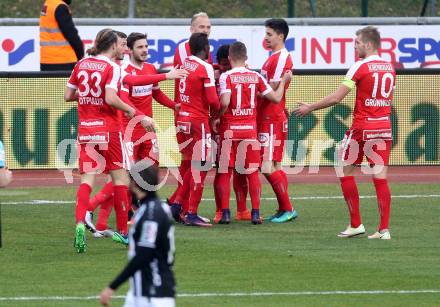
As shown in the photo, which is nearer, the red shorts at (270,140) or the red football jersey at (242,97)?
the red football jersey at (242,97)

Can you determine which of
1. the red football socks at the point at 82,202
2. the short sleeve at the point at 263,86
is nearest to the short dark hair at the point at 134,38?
the short sleeve at the point at 263,86

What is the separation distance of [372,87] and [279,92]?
1646mm

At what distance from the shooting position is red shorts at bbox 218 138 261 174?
14.6m

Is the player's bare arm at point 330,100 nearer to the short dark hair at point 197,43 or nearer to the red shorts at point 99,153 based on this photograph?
the short dark hair at point 197,43

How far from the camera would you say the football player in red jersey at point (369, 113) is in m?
13.2

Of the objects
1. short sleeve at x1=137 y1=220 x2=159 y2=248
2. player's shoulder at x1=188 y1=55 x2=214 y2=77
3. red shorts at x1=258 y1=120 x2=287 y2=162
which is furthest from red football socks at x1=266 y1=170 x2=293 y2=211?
short sleeve at x1=137 y1=220 x2=159 y2=248

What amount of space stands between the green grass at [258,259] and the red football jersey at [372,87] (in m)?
1.37

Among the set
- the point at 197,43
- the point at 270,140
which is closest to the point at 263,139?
the point at 270,140

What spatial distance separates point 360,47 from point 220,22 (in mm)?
11133

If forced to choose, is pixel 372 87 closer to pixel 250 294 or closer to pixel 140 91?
pixel 140 91

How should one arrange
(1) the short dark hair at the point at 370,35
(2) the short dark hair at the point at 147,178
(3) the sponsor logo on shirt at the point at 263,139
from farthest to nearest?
(3) the sponsor logo on shirt at the point at 263,139, (1) the short dark hair at the point at 370,35, (2) the short dark hair at the point at 147,178

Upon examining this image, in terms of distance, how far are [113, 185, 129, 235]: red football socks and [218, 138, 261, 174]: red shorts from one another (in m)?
1.88

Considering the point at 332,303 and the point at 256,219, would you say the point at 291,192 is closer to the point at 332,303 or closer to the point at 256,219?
the point at 256,219

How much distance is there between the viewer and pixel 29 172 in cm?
1958
